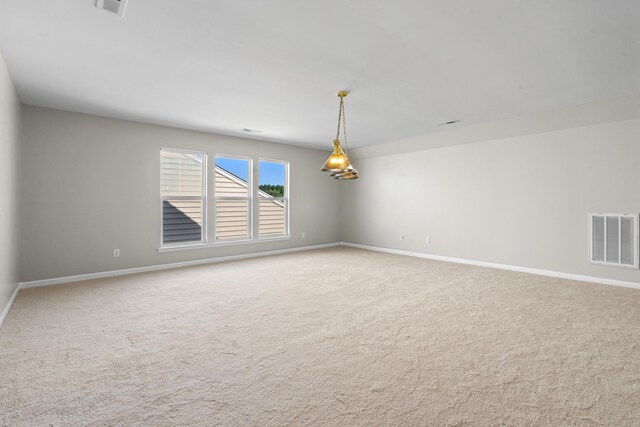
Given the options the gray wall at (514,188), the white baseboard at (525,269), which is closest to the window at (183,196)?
the gray wall at (514,188)

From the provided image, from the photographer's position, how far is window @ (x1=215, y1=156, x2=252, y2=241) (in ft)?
20.9

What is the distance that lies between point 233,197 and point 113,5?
450cm

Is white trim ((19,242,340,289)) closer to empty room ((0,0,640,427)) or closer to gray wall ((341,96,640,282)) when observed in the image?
empty room ((0,0,640,427))

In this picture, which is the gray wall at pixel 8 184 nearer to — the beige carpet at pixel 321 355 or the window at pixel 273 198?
the beige carpet at pixel 321 355

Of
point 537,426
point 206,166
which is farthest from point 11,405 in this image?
point 206,166

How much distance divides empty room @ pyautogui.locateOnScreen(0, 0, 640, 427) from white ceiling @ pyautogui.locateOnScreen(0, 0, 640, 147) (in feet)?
0.09

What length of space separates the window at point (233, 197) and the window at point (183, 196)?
13.4 inches

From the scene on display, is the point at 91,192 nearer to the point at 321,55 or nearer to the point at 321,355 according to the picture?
the point at 321,55

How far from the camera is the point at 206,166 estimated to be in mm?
6121

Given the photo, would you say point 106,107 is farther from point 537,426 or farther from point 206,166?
point 537,426

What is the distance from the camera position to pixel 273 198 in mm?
7281

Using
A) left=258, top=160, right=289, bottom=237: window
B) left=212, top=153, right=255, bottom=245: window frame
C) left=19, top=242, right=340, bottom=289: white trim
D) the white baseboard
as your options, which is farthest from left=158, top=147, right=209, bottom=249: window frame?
the white baseboard

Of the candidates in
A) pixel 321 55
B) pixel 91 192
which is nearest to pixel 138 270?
pixel 91 192

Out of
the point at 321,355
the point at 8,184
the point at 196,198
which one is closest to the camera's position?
the point at 321,355
